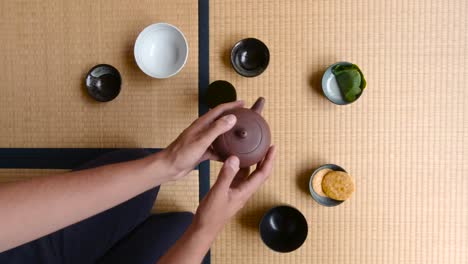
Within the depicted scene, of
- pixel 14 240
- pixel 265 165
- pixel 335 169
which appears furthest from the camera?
pixel 335 169

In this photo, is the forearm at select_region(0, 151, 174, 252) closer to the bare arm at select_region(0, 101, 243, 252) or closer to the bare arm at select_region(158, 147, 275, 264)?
the bare arm at select_region(0, 101, 243, 252)

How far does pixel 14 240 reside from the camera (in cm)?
76

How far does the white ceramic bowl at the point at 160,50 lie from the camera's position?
3.96 ft

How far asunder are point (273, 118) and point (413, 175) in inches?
19.8

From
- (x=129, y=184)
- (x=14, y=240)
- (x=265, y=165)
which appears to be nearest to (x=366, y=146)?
(x=265, y=165)

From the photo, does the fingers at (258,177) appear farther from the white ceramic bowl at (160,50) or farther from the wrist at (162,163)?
the white ceramic bowl at (160,50)

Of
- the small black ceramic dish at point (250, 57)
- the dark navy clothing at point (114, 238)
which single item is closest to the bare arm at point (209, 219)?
the dark navy clothing at point (114, 238)

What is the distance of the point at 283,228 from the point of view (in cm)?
119

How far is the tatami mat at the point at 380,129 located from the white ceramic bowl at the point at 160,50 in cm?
26

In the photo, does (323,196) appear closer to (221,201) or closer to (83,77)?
(221,201)

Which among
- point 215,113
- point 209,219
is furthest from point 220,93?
point 209,219

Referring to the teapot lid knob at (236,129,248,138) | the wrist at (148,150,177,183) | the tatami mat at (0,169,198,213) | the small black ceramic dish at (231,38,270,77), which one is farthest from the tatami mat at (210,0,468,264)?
the wrist at (148,150,177,183)

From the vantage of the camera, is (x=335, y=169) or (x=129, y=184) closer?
(x=129, y=184)

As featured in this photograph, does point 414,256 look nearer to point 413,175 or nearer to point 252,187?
point 413,175
